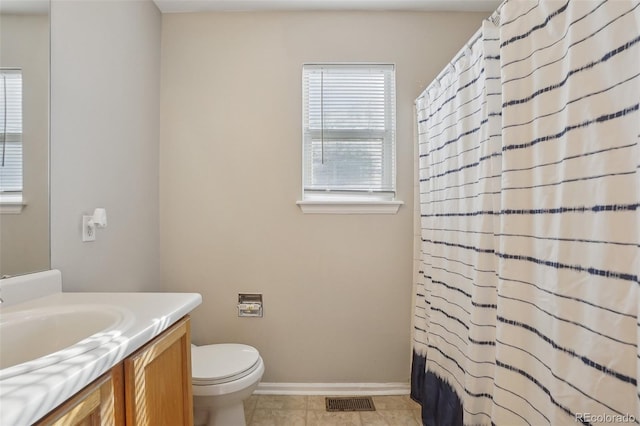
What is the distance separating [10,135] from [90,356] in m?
0.92

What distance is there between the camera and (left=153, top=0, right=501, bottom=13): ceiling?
73.4 inches

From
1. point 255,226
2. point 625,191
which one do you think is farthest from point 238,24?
point 625,191

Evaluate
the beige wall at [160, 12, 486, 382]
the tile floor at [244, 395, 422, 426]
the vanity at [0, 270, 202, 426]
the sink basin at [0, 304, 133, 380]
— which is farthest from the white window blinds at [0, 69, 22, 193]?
the tile floor at [244, 395, 422, 426]

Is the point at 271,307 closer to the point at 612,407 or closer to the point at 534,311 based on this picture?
the point at 534,311

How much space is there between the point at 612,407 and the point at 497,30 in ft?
3.90

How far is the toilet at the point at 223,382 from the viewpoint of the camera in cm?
135

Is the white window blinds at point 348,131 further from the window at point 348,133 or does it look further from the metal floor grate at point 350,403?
the metal floor grate at point 350,403

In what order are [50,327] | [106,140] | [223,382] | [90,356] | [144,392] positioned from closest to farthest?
1. [90,356]
2. [144,392]
3. [50,327]
4. [223,382]
5. [106,140]

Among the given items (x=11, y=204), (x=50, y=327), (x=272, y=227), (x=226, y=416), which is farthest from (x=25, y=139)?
(x=226, y=416)

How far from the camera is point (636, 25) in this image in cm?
62

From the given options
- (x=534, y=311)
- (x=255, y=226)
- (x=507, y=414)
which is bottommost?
(x=507, y=414)

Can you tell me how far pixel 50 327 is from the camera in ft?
3.02

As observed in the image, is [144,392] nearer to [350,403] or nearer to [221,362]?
[221,362]

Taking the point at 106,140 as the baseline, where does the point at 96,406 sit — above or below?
below
